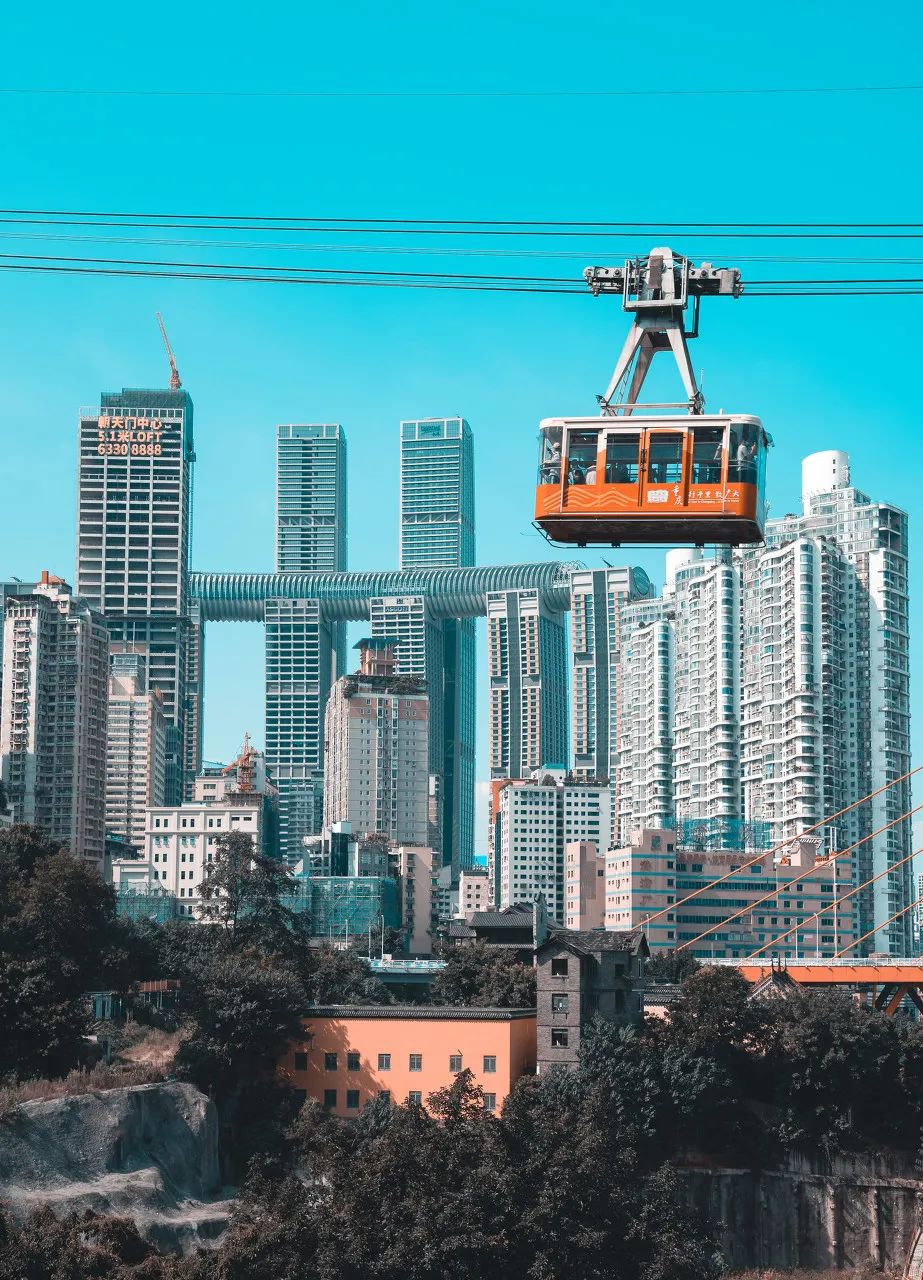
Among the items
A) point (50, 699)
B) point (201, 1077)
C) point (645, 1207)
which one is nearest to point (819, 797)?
point (50, 699)

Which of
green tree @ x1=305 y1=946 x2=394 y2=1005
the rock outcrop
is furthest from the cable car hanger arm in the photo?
green tree @ x1=305 y1=946 x2=394 y2=1005

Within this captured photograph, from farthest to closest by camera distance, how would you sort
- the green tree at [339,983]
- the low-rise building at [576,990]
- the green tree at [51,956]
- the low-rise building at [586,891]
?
the low-rise building at [586,891], the green tree at [339,983], the low-rise building at [576,990], the green tree at [51,956]

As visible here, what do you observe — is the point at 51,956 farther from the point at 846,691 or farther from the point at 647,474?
the point at 846,691

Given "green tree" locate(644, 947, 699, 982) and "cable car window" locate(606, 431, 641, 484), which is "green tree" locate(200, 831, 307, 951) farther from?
"cable car window" locate(606, 431, 641, 484)

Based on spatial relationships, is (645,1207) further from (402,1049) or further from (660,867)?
(660,867)

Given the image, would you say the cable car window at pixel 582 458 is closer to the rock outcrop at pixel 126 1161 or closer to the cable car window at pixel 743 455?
the cable car window at pixel 743 455

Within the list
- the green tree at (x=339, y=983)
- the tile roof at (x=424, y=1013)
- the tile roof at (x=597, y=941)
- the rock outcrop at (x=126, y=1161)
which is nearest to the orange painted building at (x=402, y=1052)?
the tile roof at (x=424, y=1013)
